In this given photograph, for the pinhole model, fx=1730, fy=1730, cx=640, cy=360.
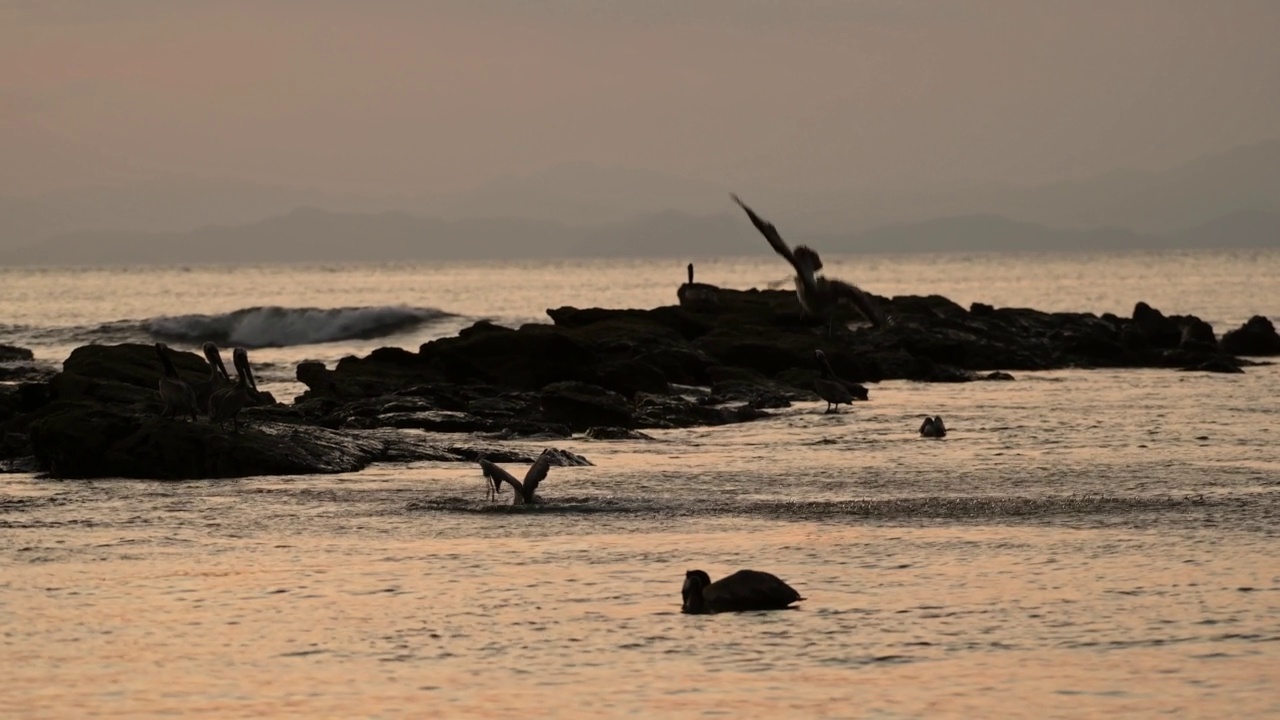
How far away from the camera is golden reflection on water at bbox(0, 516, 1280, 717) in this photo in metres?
10.4

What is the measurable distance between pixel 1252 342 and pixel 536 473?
35.9 meters

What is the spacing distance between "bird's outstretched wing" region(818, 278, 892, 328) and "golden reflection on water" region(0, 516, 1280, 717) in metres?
2.82

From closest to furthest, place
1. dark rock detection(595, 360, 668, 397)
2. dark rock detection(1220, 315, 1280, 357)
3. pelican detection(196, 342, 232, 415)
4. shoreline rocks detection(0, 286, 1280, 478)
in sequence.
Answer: shoreline rocks detection(0, 286, 1280, 478), pelican detection(196, 342, 232, 415), dark rock detection(595, 360, 668, 397), dark rock detection(1220, 315, 1280, 357)

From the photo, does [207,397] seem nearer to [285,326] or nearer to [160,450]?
[160,450]

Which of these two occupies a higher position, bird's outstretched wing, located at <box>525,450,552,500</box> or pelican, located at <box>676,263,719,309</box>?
pelican, located at <box>676,263,719,309</box>

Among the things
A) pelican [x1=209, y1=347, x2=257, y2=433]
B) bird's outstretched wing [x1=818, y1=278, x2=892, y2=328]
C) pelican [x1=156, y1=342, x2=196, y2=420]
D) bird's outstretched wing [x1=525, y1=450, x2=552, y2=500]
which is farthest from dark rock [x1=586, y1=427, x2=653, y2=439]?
bird's outstretched wing [x1=818, y1=278, x2=892, y2=328]

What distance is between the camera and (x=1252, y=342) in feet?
161

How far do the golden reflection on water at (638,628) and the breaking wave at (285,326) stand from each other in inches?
2238

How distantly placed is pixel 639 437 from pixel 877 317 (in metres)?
9.41

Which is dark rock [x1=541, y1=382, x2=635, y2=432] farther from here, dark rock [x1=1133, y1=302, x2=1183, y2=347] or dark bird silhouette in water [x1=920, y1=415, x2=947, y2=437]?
dark rock [x1=1133, y1=302, x2=1183, y2=347]

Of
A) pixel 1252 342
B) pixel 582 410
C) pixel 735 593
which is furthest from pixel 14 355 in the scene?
pixel 735 593

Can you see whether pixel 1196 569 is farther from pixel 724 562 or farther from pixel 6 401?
pixel 6 401

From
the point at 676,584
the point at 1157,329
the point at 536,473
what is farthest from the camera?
the point at 1157,329

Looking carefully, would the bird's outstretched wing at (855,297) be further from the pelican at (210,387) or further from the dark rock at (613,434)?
the pelican at (210,387)
